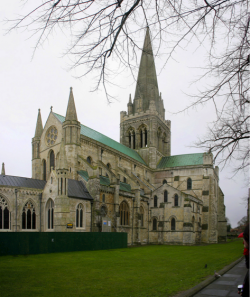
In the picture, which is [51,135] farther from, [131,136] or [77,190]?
[131,136]

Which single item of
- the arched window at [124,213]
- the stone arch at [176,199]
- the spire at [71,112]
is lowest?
the arched window at [124,213]

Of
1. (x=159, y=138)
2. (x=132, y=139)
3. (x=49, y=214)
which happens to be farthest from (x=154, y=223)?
(x=159, y=138)

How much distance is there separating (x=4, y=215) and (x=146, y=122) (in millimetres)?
35071

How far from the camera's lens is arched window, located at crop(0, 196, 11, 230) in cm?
2658

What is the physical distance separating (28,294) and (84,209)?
866 inches

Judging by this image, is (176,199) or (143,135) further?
(143,135)

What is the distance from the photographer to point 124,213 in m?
36.6

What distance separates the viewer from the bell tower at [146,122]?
182ft

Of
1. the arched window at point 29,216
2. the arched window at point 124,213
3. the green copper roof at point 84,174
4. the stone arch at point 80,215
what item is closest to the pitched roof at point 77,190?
the green copper roof at point 84,174

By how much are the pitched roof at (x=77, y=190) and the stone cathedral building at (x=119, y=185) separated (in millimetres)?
145

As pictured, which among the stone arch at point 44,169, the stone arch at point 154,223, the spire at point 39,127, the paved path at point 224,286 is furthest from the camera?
the stone arch at point 154,223

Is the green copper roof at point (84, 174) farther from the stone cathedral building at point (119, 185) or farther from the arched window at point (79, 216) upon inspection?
the arched window at point (79, 216)

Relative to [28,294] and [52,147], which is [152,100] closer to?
[52,147]

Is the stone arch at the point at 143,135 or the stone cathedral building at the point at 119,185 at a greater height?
the stone arch at the point at 143,135
